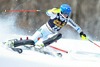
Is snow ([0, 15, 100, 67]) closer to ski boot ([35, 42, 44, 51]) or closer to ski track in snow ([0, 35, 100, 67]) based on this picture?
ski track in snow ([0, 35, 100, 67])

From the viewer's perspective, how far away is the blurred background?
1108 centimetres

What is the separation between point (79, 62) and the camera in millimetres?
5621

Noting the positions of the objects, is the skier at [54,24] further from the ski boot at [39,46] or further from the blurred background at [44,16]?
the blurred background at [44,16]

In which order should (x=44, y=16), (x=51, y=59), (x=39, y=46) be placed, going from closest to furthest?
(x=51, y=59), (x=39, y=46), (x=44, y=16)

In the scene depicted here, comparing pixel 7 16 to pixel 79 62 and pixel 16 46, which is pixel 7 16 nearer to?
pixel 16 46

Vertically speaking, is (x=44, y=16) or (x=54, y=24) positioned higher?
(x=44, y=16)

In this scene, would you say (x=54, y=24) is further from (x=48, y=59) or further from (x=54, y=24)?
(x=48, y=59)

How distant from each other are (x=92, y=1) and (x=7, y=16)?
2911 mm

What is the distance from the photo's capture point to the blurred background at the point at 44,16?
36.3 ft

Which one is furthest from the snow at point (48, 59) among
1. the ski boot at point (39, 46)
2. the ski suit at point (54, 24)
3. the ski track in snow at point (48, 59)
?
the ski suit at point (54, 24)

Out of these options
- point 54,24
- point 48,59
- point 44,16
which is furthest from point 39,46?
point 44,16

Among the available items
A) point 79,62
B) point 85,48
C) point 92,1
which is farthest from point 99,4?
point 79,62

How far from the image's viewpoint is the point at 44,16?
11938 millimetres

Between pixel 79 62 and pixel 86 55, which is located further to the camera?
pixel 86 55
